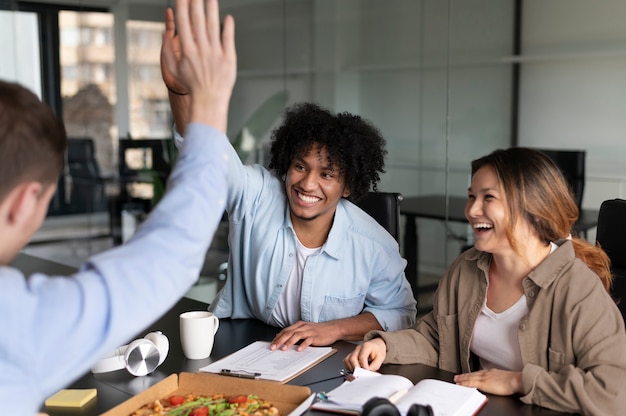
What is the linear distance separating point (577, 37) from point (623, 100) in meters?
0.43

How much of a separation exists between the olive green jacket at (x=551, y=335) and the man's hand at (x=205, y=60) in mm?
958

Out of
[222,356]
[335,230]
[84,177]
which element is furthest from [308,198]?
[84,177]

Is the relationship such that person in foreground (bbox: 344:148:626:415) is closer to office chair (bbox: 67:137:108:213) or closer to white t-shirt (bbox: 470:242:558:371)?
white t-shirt (bbox: 470:242:558:371)

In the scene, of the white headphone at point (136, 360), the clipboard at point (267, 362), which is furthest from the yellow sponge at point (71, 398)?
the clipboard at point (267, 362)

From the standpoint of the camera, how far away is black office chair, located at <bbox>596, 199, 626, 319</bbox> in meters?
2.16

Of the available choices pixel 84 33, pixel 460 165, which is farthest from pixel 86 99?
pixel 460 165

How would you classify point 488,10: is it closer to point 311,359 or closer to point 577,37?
point 577,37

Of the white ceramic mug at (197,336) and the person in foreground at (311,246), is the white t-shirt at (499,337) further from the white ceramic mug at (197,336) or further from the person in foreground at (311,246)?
the white ceramic mug at (197,336)

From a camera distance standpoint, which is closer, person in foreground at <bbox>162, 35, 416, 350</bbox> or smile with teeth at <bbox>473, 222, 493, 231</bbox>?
smile with teeth at <bbox>473, 222, 493, 231</bbox>

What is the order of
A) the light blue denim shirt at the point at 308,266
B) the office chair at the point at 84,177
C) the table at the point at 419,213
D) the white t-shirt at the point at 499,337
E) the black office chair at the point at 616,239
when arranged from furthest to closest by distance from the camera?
the office chair at the point at 84,177, the table at the point at 419,213, the light blue denim shirt at the point at 308,266, the black office chair at the point at 616,239, the white t-shirt at the point at 499,337

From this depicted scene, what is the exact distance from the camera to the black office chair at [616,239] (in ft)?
7.08

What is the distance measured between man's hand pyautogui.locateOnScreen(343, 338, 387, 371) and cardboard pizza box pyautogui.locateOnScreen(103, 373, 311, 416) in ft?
0.74

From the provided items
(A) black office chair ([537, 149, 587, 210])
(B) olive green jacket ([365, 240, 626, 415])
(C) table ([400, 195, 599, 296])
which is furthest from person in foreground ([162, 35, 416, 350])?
(C) table ([400, 195, 599, 296])

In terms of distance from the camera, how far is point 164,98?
5.62 meters
